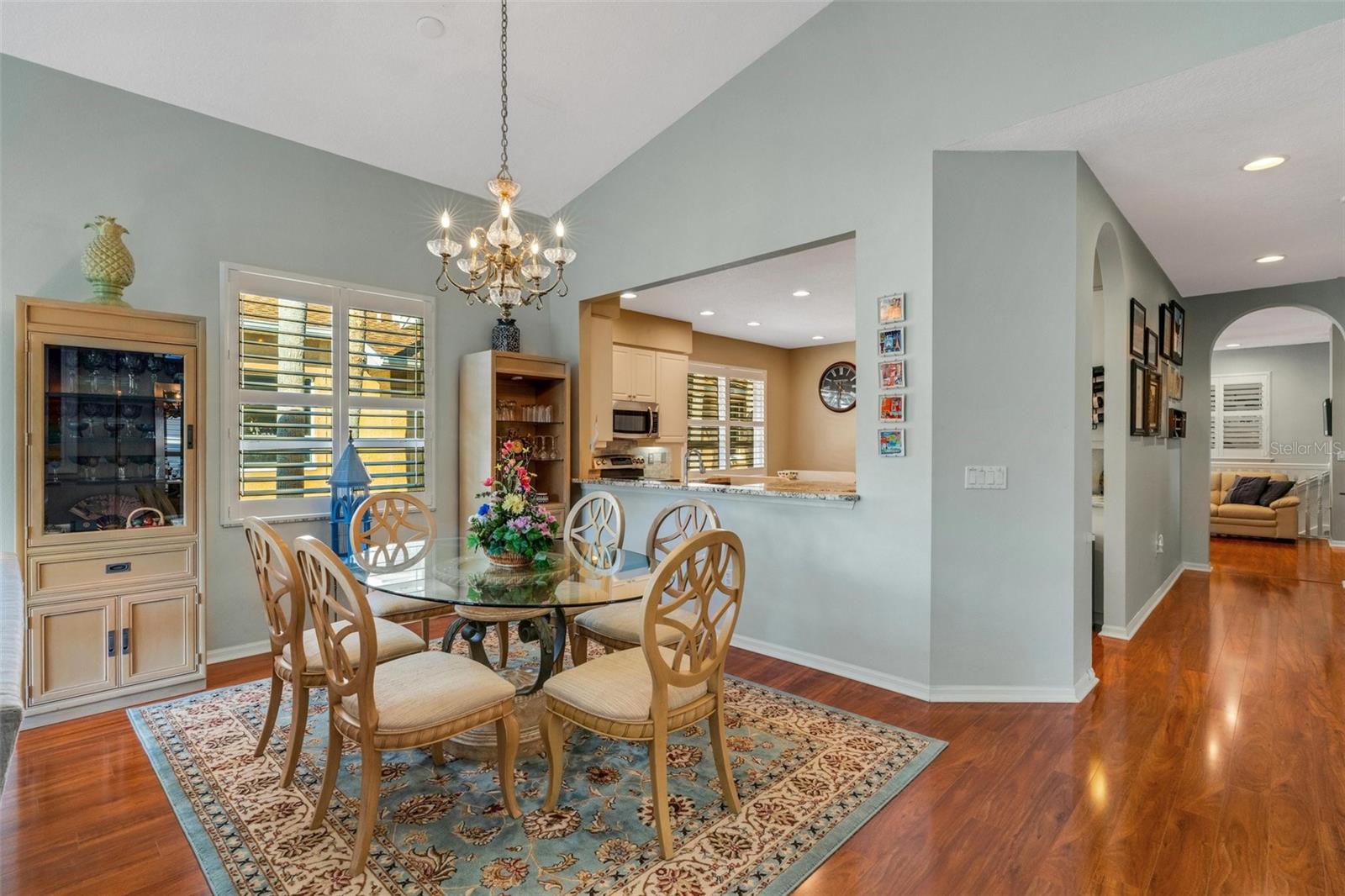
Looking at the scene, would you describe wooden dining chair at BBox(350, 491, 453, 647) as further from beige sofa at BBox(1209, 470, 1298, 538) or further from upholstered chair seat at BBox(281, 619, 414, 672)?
beige sofa at BBox(1209, 470, 1298, 538)

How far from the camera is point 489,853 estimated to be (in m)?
2.03

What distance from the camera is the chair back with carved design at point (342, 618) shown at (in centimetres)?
188

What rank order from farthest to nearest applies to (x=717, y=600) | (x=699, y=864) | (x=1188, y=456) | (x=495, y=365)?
(x=1188, y=456) < (x=495, y=365) < (x=717, y=600) < (x=699, y=864)

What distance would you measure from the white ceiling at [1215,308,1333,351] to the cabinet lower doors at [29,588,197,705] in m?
8.93

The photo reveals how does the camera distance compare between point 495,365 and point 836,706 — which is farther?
point 495,365

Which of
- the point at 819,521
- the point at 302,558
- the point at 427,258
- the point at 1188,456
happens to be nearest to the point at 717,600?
the point at 819,521

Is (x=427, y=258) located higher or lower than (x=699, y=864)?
higher

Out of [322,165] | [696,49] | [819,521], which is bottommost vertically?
[819,521]

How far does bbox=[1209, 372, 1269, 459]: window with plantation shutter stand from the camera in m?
9.34

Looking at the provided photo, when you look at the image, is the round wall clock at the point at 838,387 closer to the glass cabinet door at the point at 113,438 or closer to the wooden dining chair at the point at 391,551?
the wooden dining chair at the point at 391,551

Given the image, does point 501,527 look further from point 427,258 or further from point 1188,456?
point 1188,456

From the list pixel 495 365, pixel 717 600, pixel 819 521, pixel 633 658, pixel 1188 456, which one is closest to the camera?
pixel 633 658

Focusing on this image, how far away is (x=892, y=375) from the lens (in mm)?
3303

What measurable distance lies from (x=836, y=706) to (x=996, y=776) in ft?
2.59
